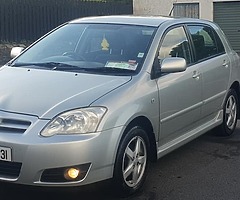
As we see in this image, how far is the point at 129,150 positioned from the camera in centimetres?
447

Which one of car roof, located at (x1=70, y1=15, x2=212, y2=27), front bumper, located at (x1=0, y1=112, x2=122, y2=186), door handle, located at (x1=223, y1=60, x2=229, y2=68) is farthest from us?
door handle, located at (x1=223, y1=60, x2=229, y2=68)

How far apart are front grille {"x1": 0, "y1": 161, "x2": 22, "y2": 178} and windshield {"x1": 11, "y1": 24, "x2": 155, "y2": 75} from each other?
1.29m

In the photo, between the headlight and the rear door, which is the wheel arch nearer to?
the headlight

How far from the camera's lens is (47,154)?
3939 millimetres

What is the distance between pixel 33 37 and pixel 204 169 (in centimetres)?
1875

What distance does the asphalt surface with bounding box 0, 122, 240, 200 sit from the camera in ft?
14.7

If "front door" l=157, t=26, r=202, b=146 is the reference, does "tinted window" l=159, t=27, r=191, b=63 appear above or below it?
above

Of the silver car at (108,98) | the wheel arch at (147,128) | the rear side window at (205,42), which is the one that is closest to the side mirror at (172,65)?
the silver car at (108,98)

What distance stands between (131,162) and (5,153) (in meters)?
1.14

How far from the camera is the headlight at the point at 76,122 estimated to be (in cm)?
404

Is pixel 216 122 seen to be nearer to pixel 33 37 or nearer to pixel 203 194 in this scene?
pixel 203 194

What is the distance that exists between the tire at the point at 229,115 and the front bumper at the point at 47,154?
3.02 metres

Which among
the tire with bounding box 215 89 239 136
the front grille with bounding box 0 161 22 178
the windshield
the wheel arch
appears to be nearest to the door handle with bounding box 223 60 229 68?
the tire with bounding box 215 89 239 136

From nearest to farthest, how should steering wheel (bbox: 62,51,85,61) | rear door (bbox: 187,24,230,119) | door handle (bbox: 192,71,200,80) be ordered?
steering wheel (bbox: 62,51,85,61) → door handle (bbox: 192,71,200,80) → rear door (bbox: 187,24,230,119)
